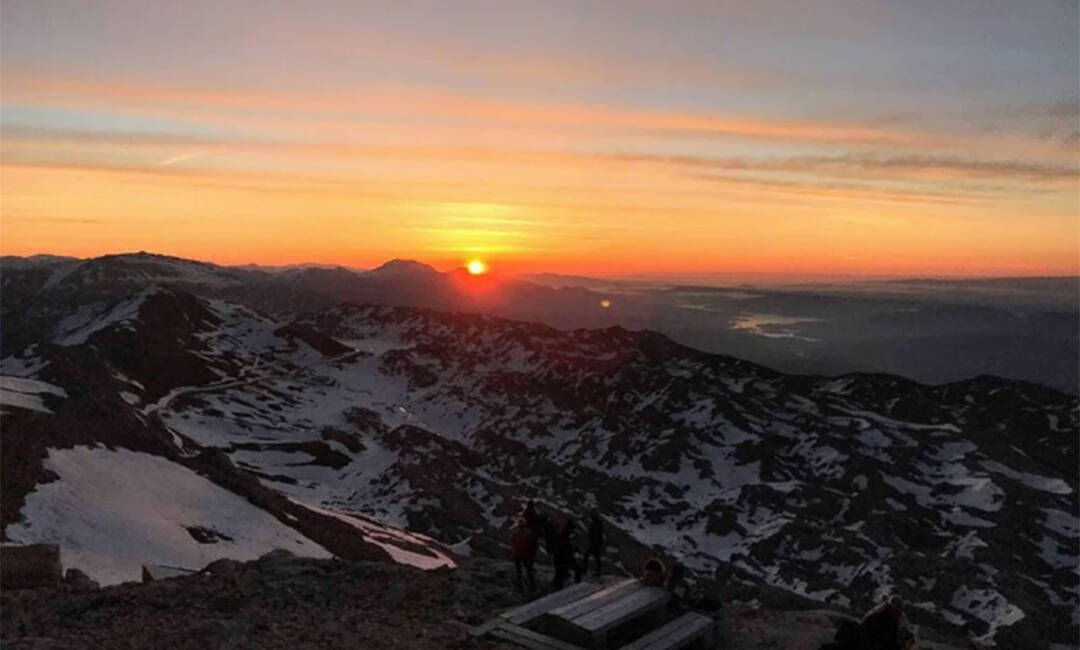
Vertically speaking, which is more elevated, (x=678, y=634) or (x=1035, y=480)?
(x=678, y=634)

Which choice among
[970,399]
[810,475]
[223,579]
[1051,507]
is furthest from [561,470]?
[223,579]

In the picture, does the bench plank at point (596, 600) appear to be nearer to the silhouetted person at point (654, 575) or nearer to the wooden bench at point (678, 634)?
the silhouetted person at point (654, 575)

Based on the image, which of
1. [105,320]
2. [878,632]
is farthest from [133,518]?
[105,320]

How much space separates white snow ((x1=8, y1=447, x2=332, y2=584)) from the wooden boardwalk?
16.9m

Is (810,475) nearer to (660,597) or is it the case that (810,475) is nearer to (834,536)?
(834,536)

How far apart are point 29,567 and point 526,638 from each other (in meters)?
14.1

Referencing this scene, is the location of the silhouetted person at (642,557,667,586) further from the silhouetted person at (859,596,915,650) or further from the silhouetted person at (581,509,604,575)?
the silhouetted person at (859,596,915,650)

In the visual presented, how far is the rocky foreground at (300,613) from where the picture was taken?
44.9 feet

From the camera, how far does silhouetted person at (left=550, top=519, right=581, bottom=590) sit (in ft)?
55.6

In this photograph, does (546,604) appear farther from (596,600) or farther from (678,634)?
(678,634)

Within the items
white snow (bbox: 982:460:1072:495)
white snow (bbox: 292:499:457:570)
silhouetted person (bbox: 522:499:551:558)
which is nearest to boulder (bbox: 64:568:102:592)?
silhouetted person (bbox: 522:499:551:558)

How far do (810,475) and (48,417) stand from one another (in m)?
119

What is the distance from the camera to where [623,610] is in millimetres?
13844

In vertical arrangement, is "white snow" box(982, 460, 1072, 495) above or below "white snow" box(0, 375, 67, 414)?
below
